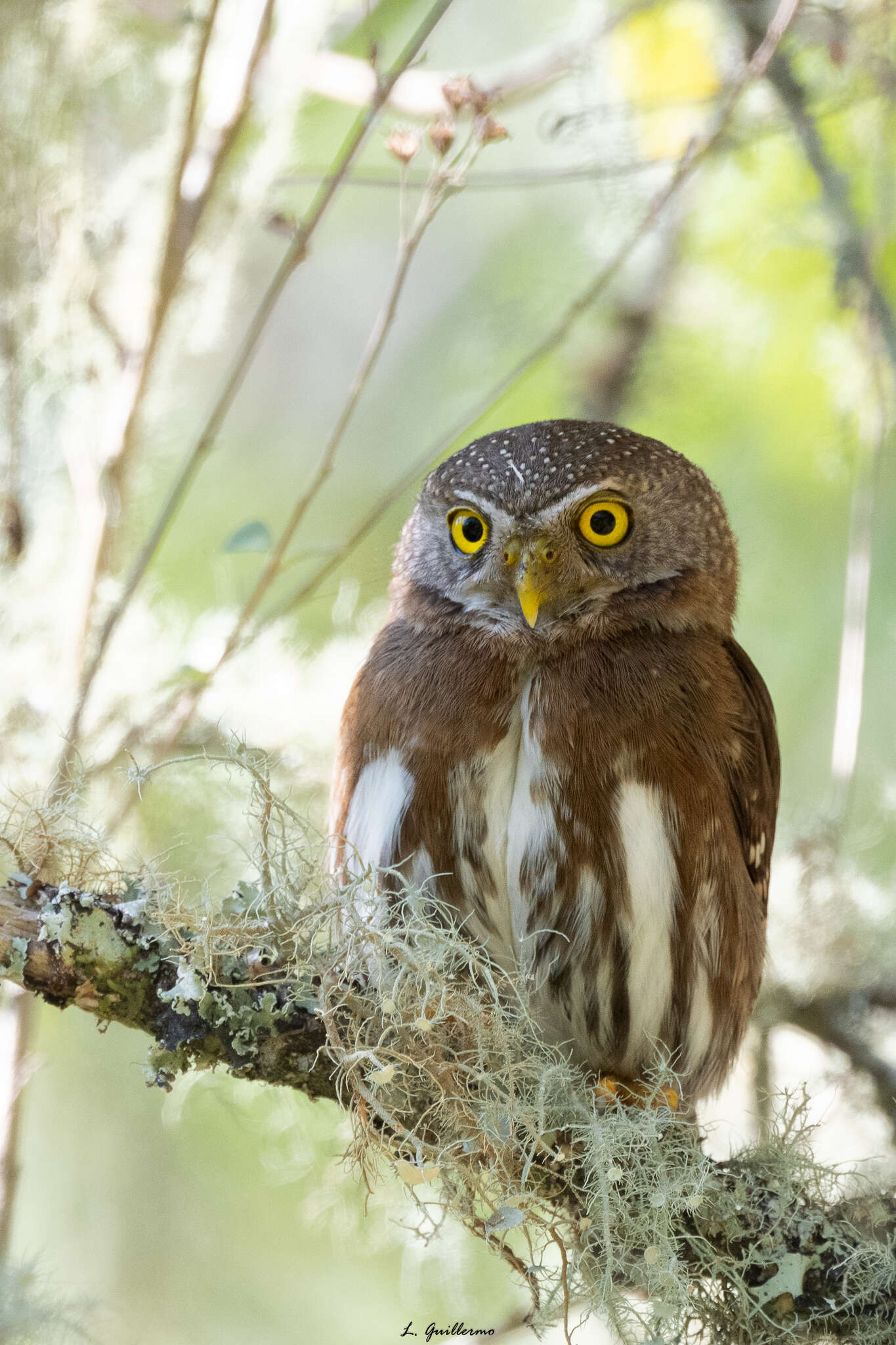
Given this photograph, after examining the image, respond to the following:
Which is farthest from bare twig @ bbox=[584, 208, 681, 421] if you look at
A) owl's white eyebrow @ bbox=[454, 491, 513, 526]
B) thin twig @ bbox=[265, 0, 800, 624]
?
owl's white eyebrow @ bbox=[454, 491, 513, 526]

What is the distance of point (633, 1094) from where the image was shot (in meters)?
1.76

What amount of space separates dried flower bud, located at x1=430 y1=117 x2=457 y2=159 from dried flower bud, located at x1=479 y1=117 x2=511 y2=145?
2.1 inches

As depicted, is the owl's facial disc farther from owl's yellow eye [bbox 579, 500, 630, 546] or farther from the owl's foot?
the owl's foot

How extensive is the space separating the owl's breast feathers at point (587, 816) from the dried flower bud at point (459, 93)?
1.00 meters

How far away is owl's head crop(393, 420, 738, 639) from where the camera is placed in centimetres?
186

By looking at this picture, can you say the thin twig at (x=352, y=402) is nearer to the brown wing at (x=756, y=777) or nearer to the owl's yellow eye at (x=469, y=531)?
the owl's yellow eye at (x=469, y=531)

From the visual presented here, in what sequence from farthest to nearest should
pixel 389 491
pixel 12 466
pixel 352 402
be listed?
pixel 12 466
pixel 389 491
pixel 352 402

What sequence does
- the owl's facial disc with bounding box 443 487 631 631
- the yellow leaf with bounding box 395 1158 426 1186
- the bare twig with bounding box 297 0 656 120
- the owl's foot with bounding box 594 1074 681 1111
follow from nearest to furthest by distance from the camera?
1. the yellow leaf with bounding box 395 1158 426 1186
2. the owl's foot with bounding box 594 1074 681 1111
3. the owl's facial disc with bounding box 443 487 631 631
4. the bare twig with bounding box 297 0 656 120

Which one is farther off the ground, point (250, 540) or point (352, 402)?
point (352, 402)

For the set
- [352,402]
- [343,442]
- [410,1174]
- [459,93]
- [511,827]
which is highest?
[343,442]

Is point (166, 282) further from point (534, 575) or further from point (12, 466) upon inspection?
point (534, 575)

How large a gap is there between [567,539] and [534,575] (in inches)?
3.7

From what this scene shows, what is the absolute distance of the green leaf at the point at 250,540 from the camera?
2.07 metres

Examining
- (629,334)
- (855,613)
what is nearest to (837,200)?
(629,334)
